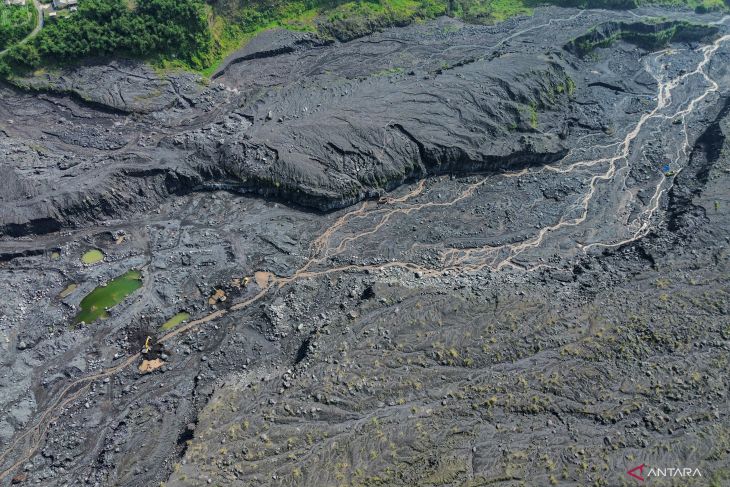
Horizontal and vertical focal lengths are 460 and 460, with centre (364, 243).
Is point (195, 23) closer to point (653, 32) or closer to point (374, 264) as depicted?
point (374, 264)

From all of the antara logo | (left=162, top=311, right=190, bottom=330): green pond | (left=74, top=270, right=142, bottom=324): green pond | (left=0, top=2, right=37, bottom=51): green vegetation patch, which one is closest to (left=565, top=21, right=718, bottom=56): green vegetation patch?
the antara logo

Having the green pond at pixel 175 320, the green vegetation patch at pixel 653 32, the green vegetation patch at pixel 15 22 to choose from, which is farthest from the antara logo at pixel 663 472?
the green vegetation patch at pixel 15 22

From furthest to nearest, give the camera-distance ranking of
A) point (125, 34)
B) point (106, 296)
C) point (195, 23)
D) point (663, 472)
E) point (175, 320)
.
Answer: point (195, 23) < point (125, 34) < point (106, 296) < point (175, 320) < point (663, 472)

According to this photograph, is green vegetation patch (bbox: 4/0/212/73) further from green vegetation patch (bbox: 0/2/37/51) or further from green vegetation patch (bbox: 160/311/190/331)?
green vegetation patch (bbox: 160/311/190/331)

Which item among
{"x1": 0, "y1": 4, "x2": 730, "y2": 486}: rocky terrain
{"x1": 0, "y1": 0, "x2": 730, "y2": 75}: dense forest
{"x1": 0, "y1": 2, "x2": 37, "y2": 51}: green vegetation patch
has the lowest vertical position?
{"x1": 0, "y1": 4, "x2": 730, "y2": 486}: rocky terrain

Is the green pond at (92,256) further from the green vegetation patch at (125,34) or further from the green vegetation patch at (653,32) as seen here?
the green vegetation patch at (653,32)

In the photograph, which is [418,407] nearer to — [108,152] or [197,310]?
[197,310]

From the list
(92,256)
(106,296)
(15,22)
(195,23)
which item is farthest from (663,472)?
(15,22)
